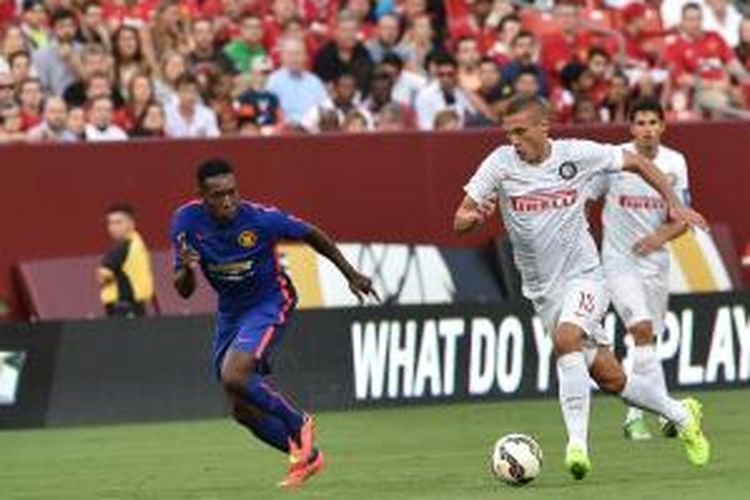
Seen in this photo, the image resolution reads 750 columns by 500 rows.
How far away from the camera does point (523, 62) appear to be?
25625mm

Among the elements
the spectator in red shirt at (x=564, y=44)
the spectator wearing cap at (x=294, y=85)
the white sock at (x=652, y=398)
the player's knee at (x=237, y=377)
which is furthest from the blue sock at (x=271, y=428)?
the spectator in red shirt at (x=564, y=44)

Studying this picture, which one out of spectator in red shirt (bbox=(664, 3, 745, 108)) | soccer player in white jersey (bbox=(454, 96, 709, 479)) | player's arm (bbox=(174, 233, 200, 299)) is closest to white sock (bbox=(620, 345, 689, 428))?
soccer player in white jersey (bbox=(454, 96, 709, 479))

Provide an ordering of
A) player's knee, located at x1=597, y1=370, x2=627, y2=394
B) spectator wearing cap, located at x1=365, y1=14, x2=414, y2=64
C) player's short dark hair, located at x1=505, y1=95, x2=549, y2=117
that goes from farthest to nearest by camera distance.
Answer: spectator wearing cap, located at x1=365, y1=14, x2=414, y2=64, player's knee, located at x1=597, y1=370, x2=627, y2=394, player's short dark hair, located at x1=505, y1=95, x2=549, y2=117

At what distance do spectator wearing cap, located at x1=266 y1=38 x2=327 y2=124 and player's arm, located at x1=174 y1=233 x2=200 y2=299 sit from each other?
984cm

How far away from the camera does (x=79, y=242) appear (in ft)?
77.0

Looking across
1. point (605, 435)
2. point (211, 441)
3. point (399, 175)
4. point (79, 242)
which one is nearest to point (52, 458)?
point (211, 441)

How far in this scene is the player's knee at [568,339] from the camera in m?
14.6

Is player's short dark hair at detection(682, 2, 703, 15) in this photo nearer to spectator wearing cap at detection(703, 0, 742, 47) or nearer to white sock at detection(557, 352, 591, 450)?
spectator wearing cap at detection(703, 0, 742, 47)

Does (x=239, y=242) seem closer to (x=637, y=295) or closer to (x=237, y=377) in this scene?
(x=237, y=377)

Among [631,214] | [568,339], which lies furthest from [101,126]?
[568,339]

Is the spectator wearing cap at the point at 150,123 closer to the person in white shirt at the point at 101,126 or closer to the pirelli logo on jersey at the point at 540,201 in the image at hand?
the person in white shirt at the point at 101,126

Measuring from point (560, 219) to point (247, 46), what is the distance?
10788 mm

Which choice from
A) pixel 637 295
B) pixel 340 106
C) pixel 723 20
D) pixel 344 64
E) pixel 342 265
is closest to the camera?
pixel 342 265

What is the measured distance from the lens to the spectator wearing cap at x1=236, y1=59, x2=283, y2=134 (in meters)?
24.5
